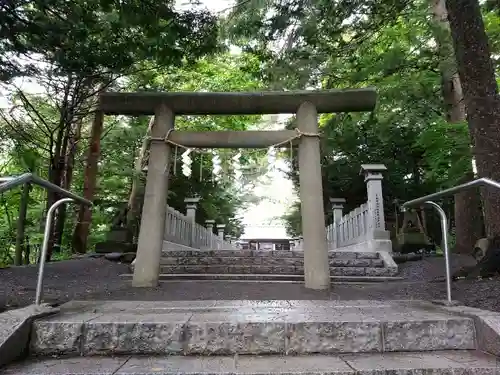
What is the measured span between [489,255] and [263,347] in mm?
3987

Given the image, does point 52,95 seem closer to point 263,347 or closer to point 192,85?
point 192,85

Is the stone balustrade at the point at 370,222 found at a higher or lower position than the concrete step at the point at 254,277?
higher

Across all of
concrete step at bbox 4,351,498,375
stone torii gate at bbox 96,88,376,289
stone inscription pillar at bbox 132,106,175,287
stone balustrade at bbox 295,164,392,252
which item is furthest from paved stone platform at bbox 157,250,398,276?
concrete step at bbox 4,351,498,375

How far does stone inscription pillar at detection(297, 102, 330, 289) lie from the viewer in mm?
5438

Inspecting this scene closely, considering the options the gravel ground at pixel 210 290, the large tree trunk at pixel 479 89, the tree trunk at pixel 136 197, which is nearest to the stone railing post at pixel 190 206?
the tree trunk at pixel 136 197

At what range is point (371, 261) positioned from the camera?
7.68m

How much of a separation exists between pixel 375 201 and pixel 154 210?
18.0 ft

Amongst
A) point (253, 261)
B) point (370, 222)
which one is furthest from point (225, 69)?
point (253, 261)

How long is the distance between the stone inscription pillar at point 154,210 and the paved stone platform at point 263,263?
1.50m

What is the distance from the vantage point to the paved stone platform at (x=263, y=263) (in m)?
7.08

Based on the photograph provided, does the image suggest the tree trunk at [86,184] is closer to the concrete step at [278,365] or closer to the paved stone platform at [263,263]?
the paved stone platform at [263,263]

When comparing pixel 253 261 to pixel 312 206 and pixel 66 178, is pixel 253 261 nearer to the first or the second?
pixel 312 206

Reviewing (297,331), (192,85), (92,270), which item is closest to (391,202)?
(192,85)

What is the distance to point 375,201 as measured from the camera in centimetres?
899
